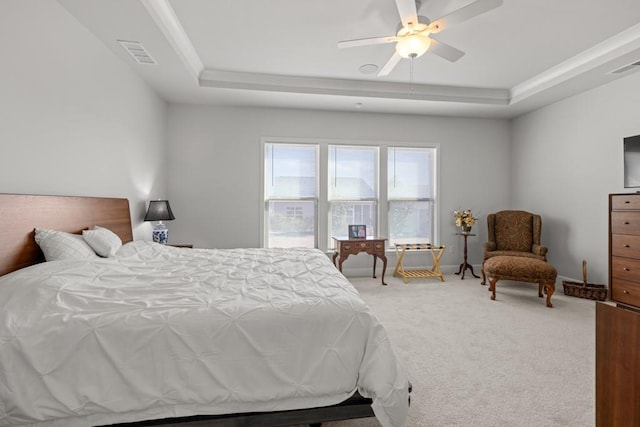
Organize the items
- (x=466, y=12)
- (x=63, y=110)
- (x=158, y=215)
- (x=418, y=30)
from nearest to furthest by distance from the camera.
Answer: (x=466, y=12), (x=63, y=110), (x=418, y=30), (x=158, y=215)

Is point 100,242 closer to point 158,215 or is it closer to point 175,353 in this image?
point 175,353

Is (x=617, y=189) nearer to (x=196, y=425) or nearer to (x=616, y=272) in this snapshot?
(x=616, y=272)

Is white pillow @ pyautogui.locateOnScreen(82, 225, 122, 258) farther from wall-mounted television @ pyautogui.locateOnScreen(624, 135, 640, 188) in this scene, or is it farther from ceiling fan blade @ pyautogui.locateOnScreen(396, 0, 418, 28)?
wall-mounted television @ pyautogui.locateOnScreen(624, 135, 640, 188)

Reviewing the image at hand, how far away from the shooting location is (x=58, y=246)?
199 centimetres

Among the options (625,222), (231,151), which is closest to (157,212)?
(231,151)

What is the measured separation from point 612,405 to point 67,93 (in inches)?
141

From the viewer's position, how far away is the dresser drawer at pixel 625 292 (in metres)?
3.11

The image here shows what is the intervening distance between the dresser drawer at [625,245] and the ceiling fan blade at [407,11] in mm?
3157

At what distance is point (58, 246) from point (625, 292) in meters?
5.13

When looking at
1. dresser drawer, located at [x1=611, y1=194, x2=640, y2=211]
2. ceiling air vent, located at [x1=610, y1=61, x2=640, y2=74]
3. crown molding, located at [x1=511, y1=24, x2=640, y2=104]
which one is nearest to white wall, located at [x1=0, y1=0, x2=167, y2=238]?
crown molding, located at [x1=511, y1=24, x2=640, y2=104]

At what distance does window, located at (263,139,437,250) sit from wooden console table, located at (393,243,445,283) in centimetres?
39

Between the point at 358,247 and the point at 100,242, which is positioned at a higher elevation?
the point at 100,242

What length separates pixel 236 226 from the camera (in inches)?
190

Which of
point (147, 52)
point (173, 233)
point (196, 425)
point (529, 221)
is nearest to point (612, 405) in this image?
point (196, 425)
